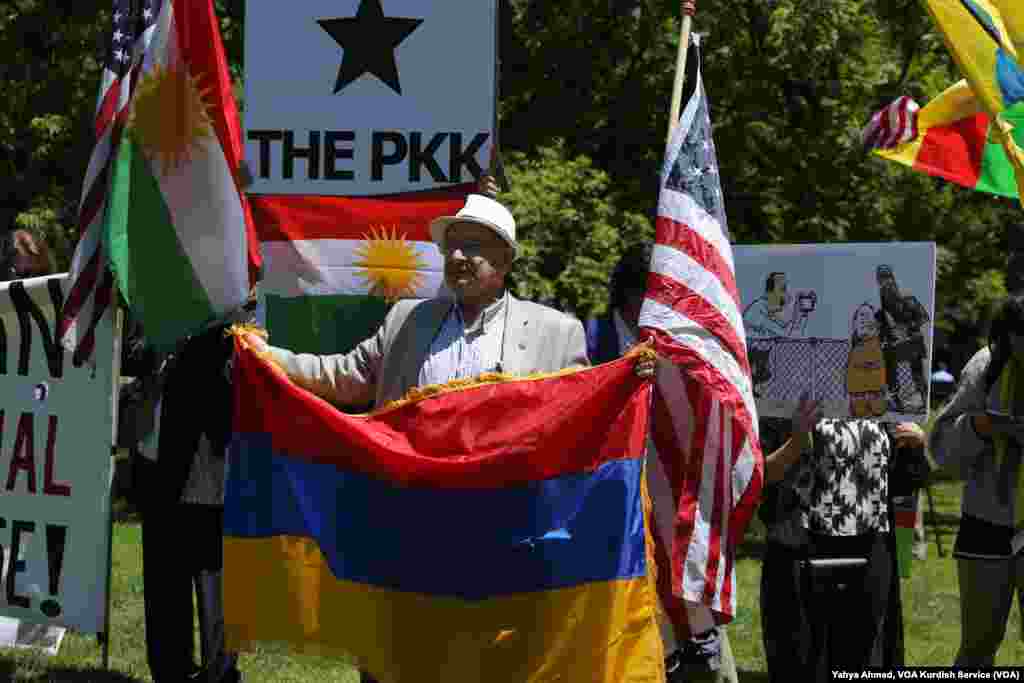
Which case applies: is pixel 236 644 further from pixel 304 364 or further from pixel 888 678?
pixel 888 678

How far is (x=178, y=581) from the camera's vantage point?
22.7ft

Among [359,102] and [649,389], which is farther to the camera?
[359,102]

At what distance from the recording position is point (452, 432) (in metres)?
5.33

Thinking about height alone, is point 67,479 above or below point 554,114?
below

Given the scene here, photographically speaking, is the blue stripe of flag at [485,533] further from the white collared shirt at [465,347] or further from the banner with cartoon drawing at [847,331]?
the banner with cartoon drawing at [847,331]

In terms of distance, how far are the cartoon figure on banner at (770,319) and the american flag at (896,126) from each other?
8.39 ft

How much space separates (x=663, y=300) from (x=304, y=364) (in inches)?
49.0

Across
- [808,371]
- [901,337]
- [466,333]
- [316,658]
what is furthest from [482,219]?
[316,658]

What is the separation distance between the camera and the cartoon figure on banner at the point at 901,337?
21.4ft

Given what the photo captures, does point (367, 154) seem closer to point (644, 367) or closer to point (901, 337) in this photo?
point (644, 367)

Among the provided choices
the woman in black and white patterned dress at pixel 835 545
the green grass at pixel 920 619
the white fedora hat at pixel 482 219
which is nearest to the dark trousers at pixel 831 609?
the woman in black and white patterned dress at pixel 835 545

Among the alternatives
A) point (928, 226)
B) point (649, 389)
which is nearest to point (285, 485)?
point (649, 389)

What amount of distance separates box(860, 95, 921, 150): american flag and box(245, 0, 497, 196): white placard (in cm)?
346

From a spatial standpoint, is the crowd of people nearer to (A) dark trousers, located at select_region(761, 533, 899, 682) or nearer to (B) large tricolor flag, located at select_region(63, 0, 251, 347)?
(A) dark trousers, located at select_region(761, 533, 899, 682)
